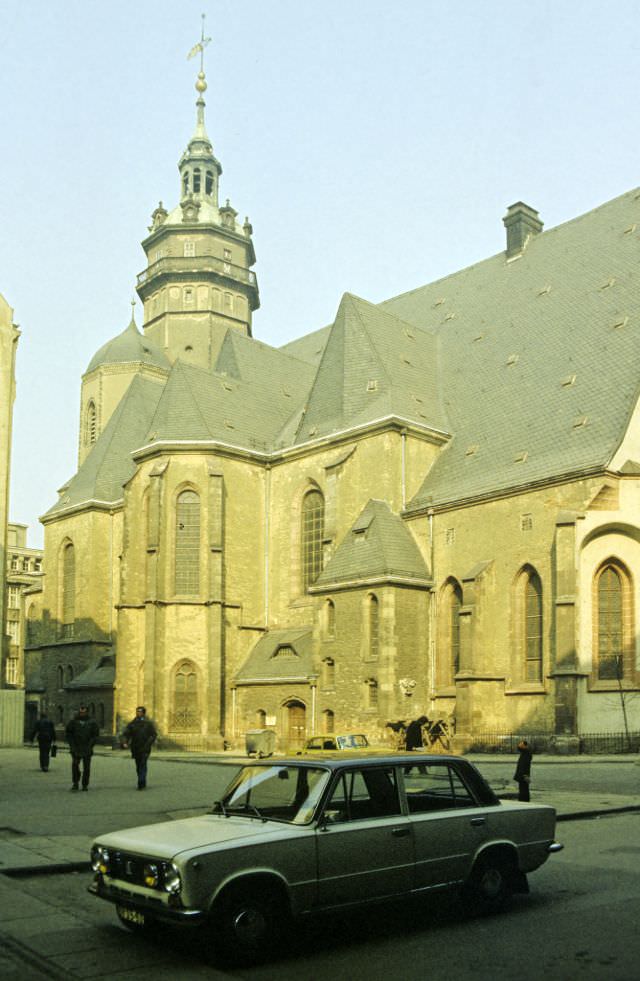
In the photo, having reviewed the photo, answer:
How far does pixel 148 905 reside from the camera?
702cm

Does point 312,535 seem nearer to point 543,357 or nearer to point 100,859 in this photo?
point 543,357

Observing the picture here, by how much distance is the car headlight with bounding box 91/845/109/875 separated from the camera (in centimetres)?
762

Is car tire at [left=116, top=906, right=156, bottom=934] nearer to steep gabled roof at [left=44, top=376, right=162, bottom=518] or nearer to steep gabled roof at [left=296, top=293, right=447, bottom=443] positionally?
steep gabled roof at [left=296, top=293, right=447, bottom=443]

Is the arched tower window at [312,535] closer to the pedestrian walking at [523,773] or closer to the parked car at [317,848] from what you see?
the pedestrian walking at [523,773]

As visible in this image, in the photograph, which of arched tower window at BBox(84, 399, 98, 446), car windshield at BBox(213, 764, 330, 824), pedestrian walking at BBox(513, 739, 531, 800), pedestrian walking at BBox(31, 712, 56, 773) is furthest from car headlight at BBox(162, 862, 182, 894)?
arched tower window at BBox(84, 399, 98, 446)

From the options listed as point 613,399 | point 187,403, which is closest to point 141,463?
point 187,403

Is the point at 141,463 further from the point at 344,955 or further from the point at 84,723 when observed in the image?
the point at 344,955

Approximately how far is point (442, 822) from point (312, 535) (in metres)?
32.4

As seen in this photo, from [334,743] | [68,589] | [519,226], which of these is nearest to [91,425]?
[68,589]

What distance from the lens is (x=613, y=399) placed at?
31547 millimetres

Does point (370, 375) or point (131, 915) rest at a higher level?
point (370, 375)

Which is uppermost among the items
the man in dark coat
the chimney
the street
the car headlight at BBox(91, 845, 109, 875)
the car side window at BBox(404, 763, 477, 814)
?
the chimney

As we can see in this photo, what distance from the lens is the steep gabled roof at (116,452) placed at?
49.1 meters

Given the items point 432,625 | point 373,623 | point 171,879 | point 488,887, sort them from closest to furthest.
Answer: point 171,879 → point 488,887 → point 373,623 → point 432,625
